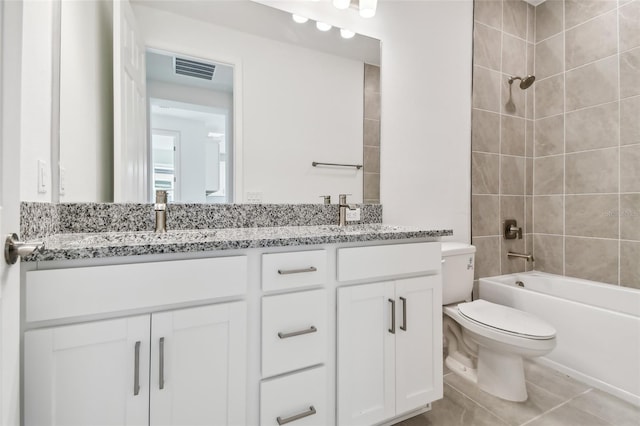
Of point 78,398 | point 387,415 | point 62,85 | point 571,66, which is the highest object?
point 571,66

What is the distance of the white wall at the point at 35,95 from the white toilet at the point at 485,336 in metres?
1.85

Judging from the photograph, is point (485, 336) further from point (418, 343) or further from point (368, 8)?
point (368, 8)

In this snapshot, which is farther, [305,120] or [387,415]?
[305,120]

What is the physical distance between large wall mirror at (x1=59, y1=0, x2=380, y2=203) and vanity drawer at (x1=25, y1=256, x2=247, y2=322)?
54cm

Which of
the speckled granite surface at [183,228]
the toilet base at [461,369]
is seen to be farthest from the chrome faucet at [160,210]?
the toilet base at [461,369]

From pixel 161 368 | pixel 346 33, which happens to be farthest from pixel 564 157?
pixel 161 368

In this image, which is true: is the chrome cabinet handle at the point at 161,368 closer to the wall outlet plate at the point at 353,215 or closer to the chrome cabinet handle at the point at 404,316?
the chrome cabinet handle at the point at 404,316

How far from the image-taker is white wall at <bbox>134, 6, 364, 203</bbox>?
142cm

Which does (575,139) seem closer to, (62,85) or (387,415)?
(387,415)

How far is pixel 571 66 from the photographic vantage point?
7.40ft

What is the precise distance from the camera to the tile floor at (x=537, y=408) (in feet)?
4.66

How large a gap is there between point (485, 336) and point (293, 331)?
1.07 m

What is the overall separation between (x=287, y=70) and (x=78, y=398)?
1.53 m

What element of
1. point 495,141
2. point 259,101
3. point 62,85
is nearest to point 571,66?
point 495,141
